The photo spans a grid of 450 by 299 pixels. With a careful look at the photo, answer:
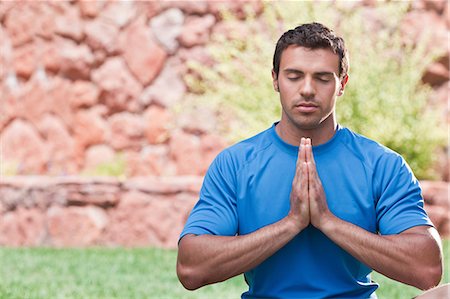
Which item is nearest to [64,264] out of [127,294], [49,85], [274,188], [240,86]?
[127,294]

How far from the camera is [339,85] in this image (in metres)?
2.56

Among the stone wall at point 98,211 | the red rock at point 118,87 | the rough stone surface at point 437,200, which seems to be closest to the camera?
the rough stone surface at point 437,200

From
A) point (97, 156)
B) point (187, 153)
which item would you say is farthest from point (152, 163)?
point (97, 156)

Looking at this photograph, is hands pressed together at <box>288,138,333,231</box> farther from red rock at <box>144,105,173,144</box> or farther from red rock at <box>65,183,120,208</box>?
red rock at <box>144,105,173,144</box>

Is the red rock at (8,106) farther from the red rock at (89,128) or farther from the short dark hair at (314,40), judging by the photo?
the short dark hair at (314,40)

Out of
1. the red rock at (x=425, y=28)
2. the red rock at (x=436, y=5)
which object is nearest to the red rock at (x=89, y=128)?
the red rock at (x=425, y=28)

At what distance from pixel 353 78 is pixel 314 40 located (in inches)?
220

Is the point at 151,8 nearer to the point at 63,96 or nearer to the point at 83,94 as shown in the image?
the point at 83,94

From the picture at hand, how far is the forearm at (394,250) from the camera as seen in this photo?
2.38 m

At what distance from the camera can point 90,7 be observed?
9523mm

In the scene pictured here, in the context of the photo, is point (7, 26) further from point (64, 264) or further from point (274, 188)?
point (274, 188)

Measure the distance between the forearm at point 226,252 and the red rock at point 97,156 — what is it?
272 inches

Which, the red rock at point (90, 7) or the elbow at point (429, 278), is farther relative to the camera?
the red rock at point (90, 7)

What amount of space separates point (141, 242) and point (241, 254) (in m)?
5.33
